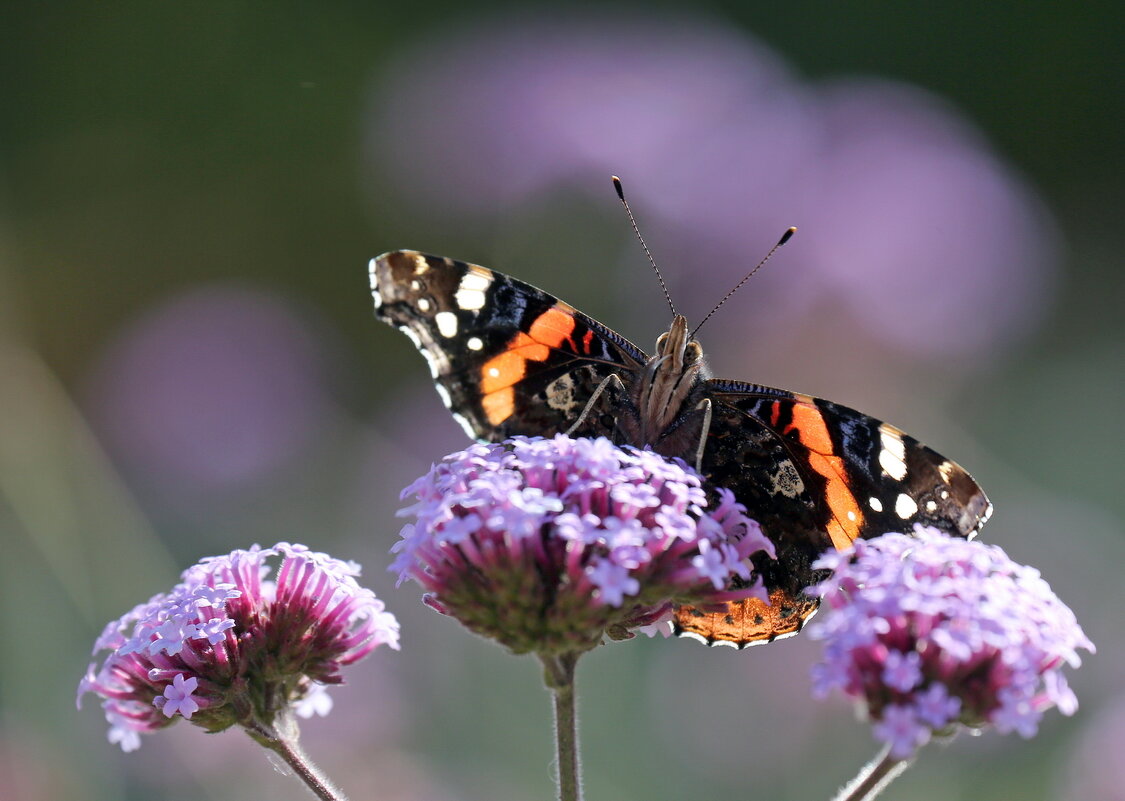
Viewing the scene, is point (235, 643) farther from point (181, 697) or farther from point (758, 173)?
point (758, 173)

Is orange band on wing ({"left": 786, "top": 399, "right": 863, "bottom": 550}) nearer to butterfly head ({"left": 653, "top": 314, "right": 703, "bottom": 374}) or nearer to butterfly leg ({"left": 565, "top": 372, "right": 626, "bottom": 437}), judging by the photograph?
butterfly head ({"left": 653, "top": 314, "right": 703, "bottom": 374})

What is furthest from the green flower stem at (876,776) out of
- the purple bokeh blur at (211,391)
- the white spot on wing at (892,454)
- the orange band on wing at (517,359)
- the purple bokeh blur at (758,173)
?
the purple bokeh blur at (211,391)

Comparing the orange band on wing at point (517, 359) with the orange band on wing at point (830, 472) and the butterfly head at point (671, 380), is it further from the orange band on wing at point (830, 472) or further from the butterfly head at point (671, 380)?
the orange band on wing at point (830, 472)

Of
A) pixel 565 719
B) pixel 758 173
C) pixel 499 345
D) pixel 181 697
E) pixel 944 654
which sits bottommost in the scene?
pixel 181 697

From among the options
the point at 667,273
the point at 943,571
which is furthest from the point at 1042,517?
the point at 943,571

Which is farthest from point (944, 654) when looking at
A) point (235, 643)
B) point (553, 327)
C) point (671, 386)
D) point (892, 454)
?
point (235, 643)

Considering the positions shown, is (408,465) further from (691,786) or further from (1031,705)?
(1031,705)

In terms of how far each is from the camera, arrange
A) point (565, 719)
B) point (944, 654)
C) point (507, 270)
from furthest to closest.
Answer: point (507, 270) < point (565, 719) < point (944, 654)
